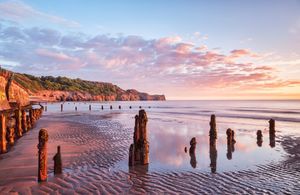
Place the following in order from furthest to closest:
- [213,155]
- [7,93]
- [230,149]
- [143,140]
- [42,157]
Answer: [7,93] < [230,149] < [213,155] < [143,140] < [42,157]

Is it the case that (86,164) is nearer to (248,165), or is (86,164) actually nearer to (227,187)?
(227,187)

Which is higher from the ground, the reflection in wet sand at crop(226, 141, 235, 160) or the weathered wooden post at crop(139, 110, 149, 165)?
the weathered wooden post at crop(139, 110, 149, 165)

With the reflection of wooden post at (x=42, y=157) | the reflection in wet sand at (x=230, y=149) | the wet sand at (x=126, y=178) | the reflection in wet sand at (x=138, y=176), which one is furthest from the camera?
the reflection in wet sand at (x=230, y=149)

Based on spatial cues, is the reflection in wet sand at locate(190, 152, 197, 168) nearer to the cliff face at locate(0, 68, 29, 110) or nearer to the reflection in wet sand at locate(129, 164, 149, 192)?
the reflection in wet sand at locate(129, 164, 149, 192)

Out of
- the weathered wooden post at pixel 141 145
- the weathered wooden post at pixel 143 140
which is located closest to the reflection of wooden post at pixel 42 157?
the weathered wooden post at pixel 141 145

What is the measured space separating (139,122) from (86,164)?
3650 mm

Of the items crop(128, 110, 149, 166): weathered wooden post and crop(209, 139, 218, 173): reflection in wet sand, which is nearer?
crop(209, 139, 218, 173): reflection in wet sand

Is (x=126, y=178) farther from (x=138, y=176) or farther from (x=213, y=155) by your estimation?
(x=213, y=155)

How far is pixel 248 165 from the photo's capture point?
14.3 metres

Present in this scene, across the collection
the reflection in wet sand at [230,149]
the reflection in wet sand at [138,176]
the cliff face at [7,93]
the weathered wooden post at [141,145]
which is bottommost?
the reflection in wet sand at [230,149]

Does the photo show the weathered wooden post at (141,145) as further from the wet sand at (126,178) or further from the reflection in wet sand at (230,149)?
the reflection in wet sand at (230,149)

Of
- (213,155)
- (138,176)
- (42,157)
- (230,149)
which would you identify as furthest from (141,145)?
(230,149)

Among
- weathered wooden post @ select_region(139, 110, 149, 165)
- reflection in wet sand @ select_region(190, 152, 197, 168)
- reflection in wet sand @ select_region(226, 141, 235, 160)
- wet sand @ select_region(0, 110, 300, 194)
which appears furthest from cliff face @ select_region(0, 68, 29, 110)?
reflection in wet sand @ select_region(226, 141, 235, 160)

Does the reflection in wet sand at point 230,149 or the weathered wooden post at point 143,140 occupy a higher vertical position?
the weathered wooden post at point 143,140
